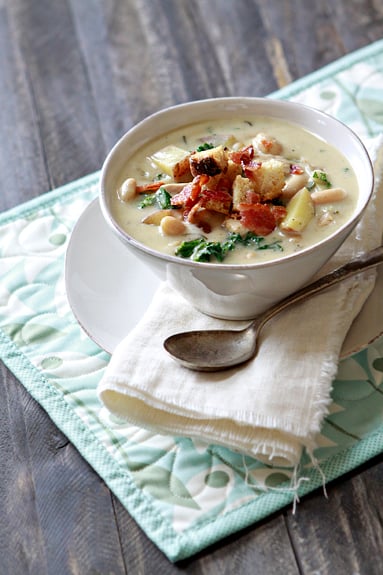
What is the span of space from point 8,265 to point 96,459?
2.36ft

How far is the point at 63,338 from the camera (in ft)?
6.34

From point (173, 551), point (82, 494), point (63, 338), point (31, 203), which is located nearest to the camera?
point (173, 551)

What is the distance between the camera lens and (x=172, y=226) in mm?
1723

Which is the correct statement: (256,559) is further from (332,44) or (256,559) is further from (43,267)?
(332,44)

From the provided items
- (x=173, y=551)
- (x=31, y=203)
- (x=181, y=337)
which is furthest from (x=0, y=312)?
(x=173, y=551)

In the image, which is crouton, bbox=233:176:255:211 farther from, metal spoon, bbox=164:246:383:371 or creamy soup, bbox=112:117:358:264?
metal spoon, bbox=164:246:383:371

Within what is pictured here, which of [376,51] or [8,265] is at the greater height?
[376,51]

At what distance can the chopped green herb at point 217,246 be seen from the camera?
5.45ft

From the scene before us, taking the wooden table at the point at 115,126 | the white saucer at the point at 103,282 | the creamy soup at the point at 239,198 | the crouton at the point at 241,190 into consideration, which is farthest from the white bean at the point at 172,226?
the wooden table at the point at 115,126

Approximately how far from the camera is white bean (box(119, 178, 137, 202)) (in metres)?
1.85

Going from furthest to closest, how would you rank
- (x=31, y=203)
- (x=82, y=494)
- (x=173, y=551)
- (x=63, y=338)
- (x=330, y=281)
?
(x=31, y=203) → (x=63, y=338) → (x=330, y=281) → (x=82, y=494) → (x=173, y=551)

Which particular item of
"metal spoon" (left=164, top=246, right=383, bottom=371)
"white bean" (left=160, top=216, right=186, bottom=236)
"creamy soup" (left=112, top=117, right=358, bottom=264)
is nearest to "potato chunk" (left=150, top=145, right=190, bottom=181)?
"creamy soup" (left=112, top=117, right=358, bottom=264)

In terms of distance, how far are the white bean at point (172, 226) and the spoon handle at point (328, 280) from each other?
25 cm

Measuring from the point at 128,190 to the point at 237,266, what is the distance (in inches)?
16.1
